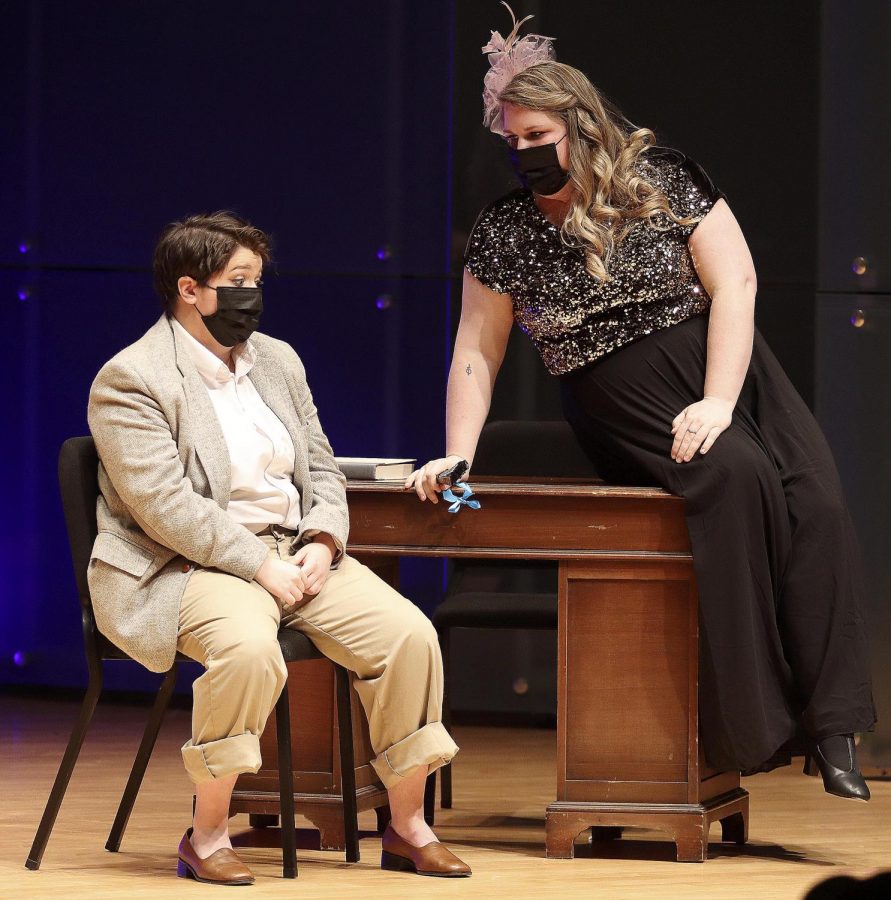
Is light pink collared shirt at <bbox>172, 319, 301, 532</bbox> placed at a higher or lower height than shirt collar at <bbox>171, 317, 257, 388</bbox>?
lower

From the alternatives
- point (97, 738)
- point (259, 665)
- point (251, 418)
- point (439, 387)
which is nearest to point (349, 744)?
point (259, 665)

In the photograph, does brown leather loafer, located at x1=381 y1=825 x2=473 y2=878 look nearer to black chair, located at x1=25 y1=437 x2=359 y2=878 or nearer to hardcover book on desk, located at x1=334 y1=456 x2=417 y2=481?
black chair, located at x1=25 y1=437 x2=359 y2=878

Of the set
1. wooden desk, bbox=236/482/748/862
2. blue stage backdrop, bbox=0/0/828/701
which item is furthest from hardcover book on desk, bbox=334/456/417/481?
blue stage backdrop, bbox=0/0/828/701

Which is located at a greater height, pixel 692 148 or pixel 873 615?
pixel 692 148

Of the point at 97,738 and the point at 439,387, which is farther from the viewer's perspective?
the point at 439,387

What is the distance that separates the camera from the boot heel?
3254mm

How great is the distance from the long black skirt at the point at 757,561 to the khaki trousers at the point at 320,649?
60cm

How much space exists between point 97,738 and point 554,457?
1.71 m

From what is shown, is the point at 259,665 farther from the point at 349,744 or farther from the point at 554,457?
the point at 554,457

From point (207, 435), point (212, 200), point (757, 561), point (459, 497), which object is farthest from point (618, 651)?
point (212, 200)

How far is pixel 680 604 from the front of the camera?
3400mm

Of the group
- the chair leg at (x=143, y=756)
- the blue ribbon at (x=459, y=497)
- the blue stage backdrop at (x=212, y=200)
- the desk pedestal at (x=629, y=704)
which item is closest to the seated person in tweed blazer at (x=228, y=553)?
the chair leg at (x=143, y=756)

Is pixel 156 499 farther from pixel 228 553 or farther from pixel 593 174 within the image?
pixel 593 174

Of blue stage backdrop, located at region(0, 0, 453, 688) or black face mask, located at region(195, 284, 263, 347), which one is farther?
blue stage backdrop, located at region(0, 0, 453, 688)
